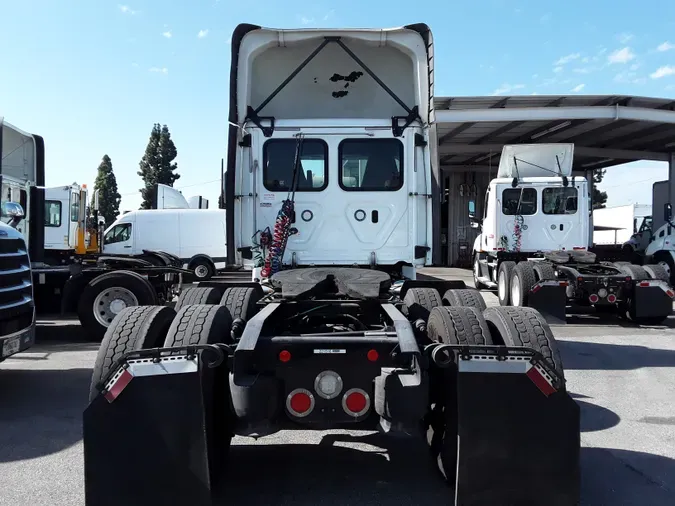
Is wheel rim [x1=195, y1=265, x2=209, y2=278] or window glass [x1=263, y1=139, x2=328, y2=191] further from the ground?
window glass [x1=263, y1=139, x2=328, y2=191]

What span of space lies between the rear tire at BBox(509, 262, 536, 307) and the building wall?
53.5 feet

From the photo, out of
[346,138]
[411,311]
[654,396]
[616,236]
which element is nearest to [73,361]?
[346,138]

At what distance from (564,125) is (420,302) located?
52.8 ft

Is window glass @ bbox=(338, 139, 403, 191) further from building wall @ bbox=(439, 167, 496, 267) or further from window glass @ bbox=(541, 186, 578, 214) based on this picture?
building wall @ bbox=(439, 167, 496, 267)

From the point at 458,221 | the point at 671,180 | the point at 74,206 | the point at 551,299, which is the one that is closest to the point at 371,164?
the point at 551,299

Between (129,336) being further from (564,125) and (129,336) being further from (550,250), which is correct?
(564,125)

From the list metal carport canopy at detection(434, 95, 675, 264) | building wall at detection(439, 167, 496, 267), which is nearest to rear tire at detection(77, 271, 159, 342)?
metal carport canopy at detection(434, 95, 675, 264)

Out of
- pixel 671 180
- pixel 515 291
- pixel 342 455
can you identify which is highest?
pixel 671 180

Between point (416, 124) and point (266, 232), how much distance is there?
83.2 inches

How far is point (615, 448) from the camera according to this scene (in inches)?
189

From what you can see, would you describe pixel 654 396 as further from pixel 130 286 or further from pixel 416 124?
pixel 130 286

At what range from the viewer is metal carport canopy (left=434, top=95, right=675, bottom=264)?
17.8 metres

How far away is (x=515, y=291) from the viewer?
11.6 metres

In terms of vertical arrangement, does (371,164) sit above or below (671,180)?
below
